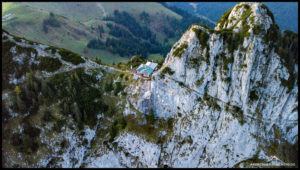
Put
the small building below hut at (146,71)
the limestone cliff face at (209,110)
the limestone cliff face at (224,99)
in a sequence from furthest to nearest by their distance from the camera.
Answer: the small building below hut at (146,71), the limestone cliff face at (224,99), the limestone cliff face at (209,110)

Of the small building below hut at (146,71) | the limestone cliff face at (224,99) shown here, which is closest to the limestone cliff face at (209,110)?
the limestone cliff face at (224,99)

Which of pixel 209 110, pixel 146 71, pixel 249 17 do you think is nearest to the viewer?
pixel 249 17

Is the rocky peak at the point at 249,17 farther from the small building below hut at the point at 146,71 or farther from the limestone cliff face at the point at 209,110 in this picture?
the small building below hut at the point at 146,71

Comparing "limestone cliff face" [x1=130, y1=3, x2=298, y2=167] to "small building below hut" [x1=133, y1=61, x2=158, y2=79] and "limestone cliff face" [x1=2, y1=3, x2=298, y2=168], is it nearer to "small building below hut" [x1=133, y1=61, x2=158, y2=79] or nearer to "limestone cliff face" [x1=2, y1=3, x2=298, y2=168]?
"limestone cliff face" [x1=2, y1=3, x2=298, y2=168]

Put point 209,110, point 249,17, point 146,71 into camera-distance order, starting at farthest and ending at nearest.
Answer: point 146,71 → point 209,110 → point 249,17

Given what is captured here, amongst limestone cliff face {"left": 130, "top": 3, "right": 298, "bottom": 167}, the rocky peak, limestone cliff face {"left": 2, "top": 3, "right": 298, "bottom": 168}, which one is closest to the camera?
the rocky peak

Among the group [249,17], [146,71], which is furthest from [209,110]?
[249,17]

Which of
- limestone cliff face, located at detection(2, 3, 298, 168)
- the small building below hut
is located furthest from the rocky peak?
the small building below hut

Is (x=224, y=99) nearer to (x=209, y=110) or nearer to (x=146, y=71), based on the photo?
(x=209, y=110)
